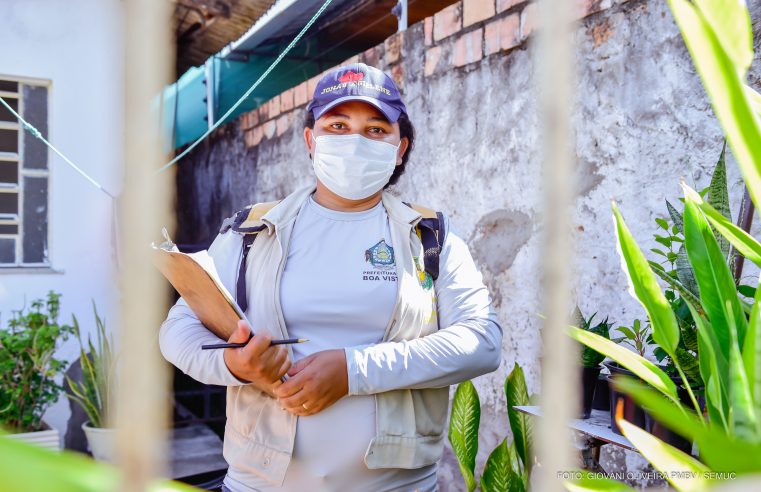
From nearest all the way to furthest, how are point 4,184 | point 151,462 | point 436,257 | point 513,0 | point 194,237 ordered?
point 151,462
point 436,257
point 513,0
point 4,184
point 194,237

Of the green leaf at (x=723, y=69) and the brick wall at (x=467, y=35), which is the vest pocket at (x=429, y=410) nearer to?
the green leaf at (x=723, y=69)

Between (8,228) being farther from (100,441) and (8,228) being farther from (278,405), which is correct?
(278,405)

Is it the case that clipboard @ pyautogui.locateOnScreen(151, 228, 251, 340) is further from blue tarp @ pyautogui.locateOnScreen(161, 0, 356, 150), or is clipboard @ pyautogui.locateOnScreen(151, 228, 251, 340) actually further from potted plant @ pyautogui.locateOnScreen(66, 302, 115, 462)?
blue tarp @ pyautogui.locateOnScreen(161, 0, 356, 150)

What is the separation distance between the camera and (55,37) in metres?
3.99

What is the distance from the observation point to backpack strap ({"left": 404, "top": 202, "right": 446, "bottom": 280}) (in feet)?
5.20

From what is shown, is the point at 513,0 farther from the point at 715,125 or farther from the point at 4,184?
the point at 4,184

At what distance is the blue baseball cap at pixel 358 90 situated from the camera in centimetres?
163

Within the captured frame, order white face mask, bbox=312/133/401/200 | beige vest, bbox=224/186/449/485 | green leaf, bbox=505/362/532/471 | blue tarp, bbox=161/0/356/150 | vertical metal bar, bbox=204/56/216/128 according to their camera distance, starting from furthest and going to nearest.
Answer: vertical metal bar, bbox=204/56/216/128 < blue tarp, bbox=161/0/356/150 < green leaf, bbox=505/362/532/471 < white face mask, bbox=312/133/401/200 < beige vest, bbox=224/186/449/485

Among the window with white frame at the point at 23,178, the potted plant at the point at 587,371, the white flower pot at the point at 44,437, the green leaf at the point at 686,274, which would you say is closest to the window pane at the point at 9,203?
the window with white frame at the point at 23,178

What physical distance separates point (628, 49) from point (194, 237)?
4.21m

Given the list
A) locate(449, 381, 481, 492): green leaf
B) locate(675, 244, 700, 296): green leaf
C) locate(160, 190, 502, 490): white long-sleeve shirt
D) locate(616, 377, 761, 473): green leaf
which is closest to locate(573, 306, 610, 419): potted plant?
locate(160, 190, 502, 490): white long-sleeve shirt

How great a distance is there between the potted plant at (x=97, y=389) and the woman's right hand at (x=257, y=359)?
2.52 meters

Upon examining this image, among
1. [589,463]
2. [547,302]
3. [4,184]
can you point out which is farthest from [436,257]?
[4,184]

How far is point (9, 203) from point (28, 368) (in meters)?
1.01
